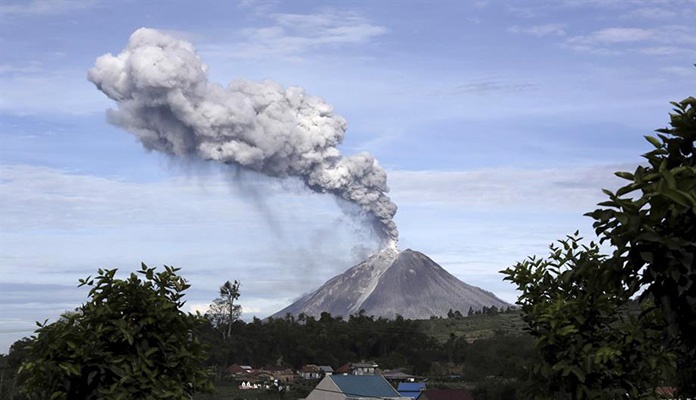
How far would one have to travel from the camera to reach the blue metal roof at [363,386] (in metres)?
110

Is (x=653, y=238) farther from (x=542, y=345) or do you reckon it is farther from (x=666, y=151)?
(x=542, y=345)

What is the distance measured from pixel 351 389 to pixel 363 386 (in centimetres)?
227

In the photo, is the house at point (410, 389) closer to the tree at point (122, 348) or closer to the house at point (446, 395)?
the house at point (446, 395)

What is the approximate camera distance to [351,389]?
111 meters

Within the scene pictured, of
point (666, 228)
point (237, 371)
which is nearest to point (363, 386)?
point (237, 371)

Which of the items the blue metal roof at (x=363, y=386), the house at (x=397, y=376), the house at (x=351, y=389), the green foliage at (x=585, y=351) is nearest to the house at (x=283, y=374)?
the house at (x=397, y=376)

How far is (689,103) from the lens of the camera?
893 cm

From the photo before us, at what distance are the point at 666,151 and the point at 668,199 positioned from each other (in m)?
0.92

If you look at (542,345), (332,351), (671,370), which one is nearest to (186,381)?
(542,345)

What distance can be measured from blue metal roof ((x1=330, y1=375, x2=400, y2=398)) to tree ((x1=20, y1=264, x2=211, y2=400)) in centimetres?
9314

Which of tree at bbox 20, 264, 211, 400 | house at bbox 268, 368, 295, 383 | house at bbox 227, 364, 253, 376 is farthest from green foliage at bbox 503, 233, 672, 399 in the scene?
house at bbox 227, 364, 253, 376

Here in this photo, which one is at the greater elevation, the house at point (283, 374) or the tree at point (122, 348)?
the house at point (283, 374)

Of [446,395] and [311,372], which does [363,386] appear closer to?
[446,395]

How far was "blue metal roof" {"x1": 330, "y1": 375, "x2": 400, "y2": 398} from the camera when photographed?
109750 millimetres
